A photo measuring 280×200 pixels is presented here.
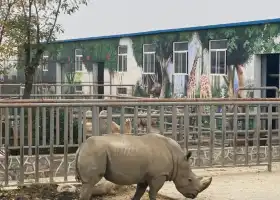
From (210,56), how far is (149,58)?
420 centimetres

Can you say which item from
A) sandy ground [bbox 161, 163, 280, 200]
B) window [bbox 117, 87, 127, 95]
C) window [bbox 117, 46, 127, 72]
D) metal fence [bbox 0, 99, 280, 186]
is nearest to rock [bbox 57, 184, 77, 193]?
metal fence [bbox 0, 99, 280, 186]

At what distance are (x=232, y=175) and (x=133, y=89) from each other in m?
15.5

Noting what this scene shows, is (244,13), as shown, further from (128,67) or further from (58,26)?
(128,67)

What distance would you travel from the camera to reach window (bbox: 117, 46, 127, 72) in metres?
26.1

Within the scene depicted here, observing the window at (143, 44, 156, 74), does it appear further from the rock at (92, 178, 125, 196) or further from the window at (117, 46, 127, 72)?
the rock at (92, 178, 125, 196)

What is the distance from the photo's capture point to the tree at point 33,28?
16.9m

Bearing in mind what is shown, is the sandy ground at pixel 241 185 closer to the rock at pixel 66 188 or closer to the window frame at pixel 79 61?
the rock at pixel 66 188

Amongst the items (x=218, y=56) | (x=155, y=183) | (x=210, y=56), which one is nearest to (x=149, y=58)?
(x=210, y=56)

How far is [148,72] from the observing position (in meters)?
24.3

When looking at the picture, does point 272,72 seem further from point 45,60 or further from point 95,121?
point 95,121

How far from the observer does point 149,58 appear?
24328mm

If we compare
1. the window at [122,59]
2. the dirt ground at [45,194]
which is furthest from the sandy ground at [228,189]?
the window at [122,59]

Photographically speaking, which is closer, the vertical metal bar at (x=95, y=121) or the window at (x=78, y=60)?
the vertical metal bar at (x=95, y=121)

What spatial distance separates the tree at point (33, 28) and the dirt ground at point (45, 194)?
8.45m
